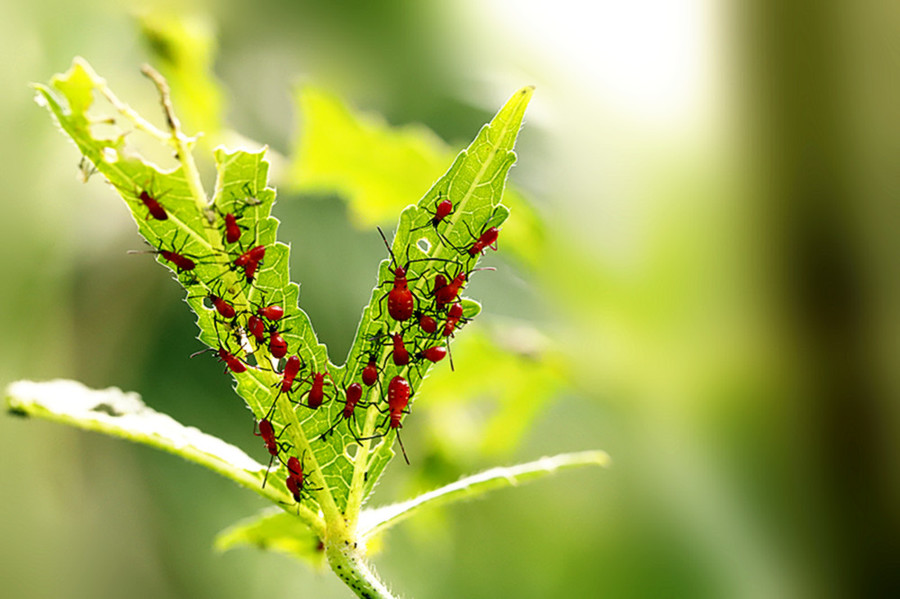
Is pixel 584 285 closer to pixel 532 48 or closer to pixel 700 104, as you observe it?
pixel 700 104

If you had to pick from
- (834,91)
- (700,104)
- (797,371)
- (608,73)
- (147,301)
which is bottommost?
(147,301)

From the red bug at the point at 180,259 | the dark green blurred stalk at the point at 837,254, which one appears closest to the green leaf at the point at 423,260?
the red bug at the point at 180,259

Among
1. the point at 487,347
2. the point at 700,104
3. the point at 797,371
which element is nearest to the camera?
the point at 487,347

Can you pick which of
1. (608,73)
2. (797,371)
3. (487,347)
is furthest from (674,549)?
(608,73)

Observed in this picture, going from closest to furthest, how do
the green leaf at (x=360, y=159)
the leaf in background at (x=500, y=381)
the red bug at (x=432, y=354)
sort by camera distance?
the red bug at (x=432, y=354) → the green leaf at (x=360, y=159) → the leaf in background at (x=500, y=381)

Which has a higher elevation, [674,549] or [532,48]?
[532,48]

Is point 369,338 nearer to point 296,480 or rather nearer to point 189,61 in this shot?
point 296,480

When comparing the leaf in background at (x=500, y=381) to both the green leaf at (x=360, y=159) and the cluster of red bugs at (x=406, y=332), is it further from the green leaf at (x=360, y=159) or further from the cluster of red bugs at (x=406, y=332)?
the cluster of red bugs at (x=406, y=332)
